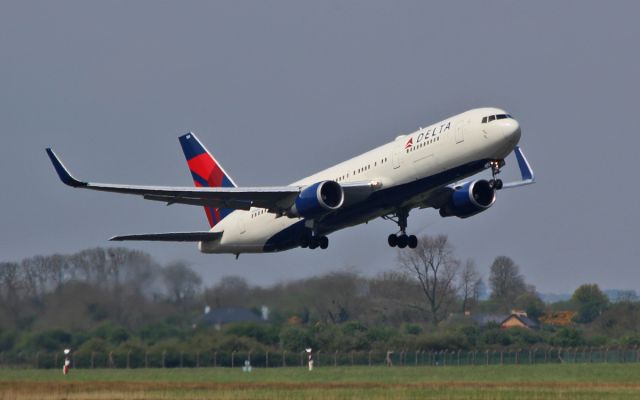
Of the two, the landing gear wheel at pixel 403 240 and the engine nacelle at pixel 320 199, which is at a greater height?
the engine nacelle at pixel 320 199

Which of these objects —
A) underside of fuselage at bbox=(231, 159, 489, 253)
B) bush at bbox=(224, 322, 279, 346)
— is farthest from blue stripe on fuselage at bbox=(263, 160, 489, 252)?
bush at bbox=(224, 322, 279, 346)

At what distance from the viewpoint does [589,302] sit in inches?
3120

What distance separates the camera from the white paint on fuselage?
45.7m

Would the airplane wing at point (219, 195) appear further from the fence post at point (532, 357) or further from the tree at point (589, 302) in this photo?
the tree at point (589, 302)

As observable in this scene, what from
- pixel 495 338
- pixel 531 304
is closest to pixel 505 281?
pixel 531 304

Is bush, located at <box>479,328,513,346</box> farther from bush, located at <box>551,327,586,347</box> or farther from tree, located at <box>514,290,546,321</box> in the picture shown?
tree, located at <box>514,290,546,321</box>

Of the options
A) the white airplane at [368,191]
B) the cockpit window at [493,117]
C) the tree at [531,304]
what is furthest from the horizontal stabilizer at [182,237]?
the tree at [531,304]

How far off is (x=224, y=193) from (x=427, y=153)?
815 cm

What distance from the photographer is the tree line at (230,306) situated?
56.4 metres

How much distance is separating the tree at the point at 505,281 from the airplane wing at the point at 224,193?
102 feet

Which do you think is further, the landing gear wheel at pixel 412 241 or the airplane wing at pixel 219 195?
the landing gear wheel at pixel 412 241

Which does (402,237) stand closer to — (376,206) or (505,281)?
(376,206)

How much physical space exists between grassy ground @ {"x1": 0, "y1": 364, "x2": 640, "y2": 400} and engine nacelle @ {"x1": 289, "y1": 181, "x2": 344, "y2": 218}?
253 inches

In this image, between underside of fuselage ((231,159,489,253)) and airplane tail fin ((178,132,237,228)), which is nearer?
underside of fuselage ((231,159,489,253))
